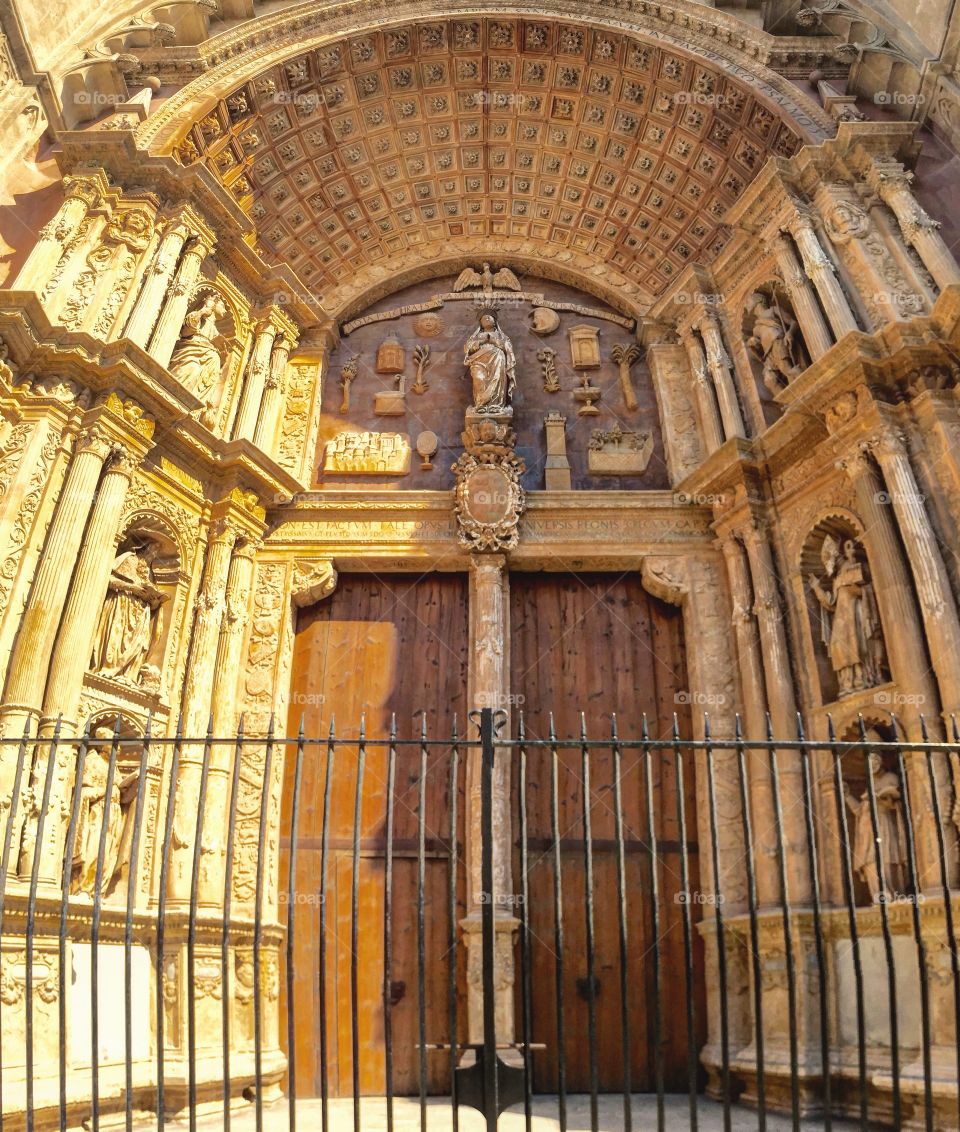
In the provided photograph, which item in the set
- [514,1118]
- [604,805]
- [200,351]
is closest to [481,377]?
[200,351]

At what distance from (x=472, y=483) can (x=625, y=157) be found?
4.69 m

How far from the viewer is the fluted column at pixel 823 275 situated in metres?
7.43

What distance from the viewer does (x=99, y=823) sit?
6.39 metres

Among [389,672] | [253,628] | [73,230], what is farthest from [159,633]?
[73,230]

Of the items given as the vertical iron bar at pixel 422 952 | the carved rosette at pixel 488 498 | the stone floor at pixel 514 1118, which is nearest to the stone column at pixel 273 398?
the carved rosette at pixel 488 498

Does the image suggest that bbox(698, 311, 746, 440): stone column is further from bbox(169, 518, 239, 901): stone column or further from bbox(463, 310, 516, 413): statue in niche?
bbox(169, 518, 239, 901): stone column

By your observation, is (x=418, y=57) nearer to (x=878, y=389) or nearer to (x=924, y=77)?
(x=924, y=77)

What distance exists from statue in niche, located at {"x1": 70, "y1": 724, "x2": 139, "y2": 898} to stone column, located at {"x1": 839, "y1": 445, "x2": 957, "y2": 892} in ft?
18.7

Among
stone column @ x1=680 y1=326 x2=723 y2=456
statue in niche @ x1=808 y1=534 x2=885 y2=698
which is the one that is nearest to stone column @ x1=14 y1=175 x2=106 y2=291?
stone column @ x1=680 y1=326 x2=723 y2=456

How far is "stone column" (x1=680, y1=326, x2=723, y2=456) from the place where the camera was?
8773 millimetres

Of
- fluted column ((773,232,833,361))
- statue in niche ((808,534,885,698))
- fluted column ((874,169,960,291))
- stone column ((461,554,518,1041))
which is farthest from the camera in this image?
fluted column ((773,232,833,361))

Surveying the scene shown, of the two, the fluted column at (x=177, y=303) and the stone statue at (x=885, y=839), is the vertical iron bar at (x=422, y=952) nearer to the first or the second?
the stone statue at (x=885, y=839)

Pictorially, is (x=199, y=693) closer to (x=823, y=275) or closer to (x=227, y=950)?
(x=227, y=950)

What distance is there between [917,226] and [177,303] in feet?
22.6
